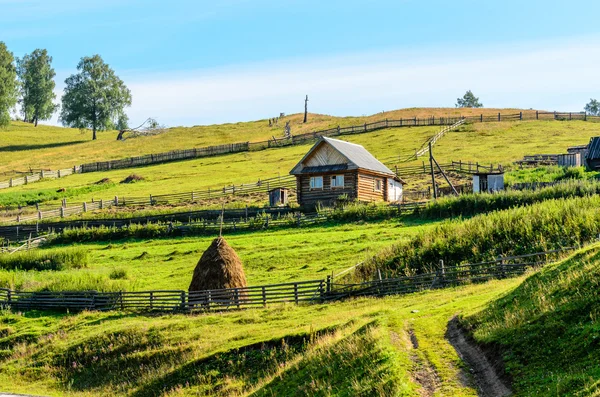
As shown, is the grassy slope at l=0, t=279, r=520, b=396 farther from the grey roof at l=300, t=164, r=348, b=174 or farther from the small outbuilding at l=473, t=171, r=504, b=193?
the grey roof at l=300, t=164, r=348, b=174

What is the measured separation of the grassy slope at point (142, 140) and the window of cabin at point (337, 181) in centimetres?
4939

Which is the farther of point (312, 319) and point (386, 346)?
point (312, 319)

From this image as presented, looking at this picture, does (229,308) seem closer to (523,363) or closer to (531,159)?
(523,363)

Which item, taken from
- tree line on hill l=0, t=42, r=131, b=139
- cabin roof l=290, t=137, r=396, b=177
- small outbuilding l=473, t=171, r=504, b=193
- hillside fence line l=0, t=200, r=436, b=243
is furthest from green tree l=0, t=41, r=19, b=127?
small outbuilding l=473, t=171, r=504, b=193

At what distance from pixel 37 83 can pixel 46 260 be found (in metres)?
102

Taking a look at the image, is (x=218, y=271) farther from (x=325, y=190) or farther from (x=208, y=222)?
(x=325, y=190)

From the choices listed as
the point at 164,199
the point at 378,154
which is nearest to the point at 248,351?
the point at 164,199

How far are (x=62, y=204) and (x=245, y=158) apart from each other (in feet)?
92.8

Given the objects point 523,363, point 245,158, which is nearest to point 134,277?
point 523,363

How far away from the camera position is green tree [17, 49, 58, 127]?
5723 inches

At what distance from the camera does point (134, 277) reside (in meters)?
44.2

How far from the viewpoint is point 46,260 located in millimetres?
51094

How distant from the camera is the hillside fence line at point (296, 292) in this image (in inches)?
1358

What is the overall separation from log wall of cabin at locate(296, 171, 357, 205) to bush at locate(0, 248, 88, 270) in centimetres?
1947
